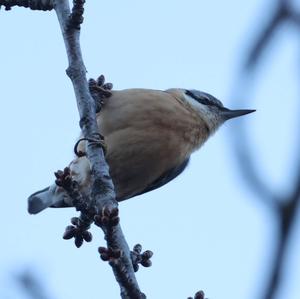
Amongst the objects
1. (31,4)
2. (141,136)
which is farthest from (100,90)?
(31,4)

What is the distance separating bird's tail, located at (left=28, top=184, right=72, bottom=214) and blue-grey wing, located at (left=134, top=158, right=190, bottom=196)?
54cm

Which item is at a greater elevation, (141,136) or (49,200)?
(141,136)

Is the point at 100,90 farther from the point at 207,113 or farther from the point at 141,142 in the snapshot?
the point at 207,113

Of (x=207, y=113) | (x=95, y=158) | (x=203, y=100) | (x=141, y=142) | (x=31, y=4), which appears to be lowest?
(x=95, y=158)

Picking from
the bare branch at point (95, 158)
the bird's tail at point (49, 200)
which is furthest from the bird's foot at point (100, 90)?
the bare branch at point (95, 158)

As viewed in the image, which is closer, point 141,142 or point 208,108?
point 141,142

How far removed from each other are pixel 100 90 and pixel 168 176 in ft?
2.92

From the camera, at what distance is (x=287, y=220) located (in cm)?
63

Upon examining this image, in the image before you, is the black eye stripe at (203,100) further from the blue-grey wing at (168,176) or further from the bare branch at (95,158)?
the bare branch at (95,158)

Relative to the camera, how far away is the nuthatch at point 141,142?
149 inches

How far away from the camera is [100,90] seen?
3.70 m

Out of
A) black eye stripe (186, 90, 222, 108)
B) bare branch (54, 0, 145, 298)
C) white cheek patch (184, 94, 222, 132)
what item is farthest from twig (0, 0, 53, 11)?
black eye stripe (186, 90, 222, 108)

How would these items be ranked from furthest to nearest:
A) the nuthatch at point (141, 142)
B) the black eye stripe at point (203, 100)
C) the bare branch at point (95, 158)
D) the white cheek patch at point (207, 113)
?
the black eye stripe at point (203, 100), the white cheek patch at point (207, 113), the nuthatch at point (141, 142), the bare branch at point (95, 158)

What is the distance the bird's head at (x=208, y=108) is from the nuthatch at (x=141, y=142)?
151 mm
